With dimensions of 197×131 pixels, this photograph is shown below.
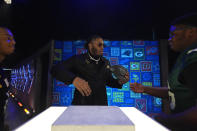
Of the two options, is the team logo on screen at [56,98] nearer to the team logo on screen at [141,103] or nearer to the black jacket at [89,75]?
the black jacket at [89,75]

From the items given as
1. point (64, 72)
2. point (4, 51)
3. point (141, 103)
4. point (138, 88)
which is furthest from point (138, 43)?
point (4, 51)

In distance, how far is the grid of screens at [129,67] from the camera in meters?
2.51

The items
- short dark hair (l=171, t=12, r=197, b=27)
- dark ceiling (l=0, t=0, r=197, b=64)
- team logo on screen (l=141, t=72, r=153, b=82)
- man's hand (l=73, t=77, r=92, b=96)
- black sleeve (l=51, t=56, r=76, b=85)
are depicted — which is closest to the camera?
short dark hair (l=171, t=12, r=197, b=27)

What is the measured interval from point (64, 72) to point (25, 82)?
48.6 inches

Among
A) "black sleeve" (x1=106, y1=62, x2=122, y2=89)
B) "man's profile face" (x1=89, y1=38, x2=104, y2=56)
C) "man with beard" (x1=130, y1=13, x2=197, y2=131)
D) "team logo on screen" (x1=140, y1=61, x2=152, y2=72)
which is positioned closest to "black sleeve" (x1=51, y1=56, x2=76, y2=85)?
"man's profile face" (x1=89, y1=38, x2=104, y2=56)

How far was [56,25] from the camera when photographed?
9.66ft

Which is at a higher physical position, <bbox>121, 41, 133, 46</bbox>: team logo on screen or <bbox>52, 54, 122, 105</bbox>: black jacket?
<bbox>121, 41, 133, 46</bbox>: team logo on screen

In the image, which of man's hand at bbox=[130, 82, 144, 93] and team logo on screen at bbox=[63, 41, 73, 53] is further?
team logo on screen at bbox=[63, 41, 73, 53]

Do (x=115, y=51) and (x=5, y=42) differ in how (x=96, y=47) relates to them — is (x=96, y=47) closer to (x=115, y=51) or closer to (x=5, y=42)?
(x=5, y=42)

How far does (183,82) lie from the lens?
0.62 m

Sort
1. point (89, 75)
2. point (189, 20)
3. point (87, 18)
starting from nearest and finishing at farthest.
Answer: point (189, 20) < point (89, 75) < point (87, 18)

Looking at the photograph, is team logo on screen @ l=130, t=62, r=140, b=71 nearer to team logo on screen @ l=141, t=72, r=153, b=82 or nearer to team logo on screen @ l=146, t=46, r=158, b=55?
team logo on screen @ l=141, t=72, r=153, b=82

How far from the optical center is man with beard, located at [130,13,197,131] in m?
0.49

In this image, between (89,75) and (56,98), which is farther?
(56,98)
